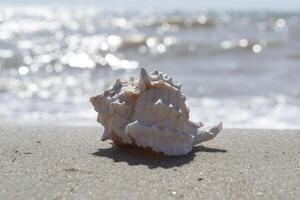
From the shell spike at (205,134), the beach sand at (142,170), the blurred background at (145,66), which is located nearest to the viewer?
the beach sand at (142,170)

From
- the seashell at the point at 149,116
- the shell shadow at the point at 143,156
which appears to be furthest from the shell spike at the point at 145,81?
the shell shadow at the point at 143,156

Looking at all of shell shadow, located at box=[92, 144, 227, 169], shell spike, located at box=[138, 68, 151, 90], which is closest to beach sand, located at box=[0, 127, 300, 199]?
shell shadow, located at box=[92, 144, 227, 169]

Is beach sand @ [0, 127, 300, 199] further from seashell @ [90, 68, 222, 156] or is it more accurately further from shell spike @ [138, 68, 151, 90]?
shell spike @ [138, 68, 151, 90]

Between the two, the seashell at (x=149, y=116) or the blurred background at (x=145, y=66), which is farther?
the blurred background at (x=145, y=66)

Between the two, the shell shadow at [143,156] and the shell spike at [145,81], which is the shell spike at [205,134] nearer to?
the shell shadow at [143,156]

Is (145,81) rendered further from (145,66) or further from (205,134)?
(145,66)

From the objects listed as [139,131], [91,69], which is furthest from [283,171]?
[91,69]

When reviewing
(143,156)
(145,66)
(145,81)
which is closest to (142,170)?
(143,156)
